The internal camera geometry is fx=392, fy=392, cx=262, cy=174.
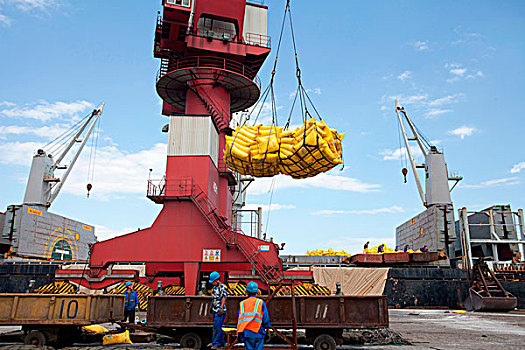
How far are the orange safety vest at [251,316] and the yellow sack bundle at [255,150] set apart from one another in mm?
5055

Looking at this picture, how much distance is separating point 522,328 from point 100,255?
15653mm

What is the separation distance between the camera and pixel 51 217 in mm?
27547

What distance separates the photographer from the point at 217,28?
2177 centimetres

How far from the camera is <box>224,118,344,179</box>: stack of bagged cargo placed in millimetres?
9688

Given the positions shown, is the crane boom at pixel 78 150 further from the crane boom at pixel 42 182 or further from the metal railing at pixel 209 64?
the metal railing at pixel 209 64

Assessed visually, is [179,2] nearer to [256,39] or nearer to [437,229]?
[256,39]

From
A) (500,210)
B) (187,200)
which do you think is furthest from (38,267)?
(500,210)

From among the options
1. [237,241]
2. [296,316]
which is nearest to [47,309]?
[296,316]

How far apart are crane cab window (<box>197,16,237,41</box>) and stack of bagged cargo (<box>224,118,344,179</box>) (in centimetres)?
1202

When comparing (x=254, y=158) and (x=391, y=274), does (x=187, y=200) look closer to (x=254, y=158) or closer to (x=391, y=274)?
(x=254, y=158)

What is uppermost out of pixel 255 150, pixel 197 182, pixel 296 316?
pixel 197 182

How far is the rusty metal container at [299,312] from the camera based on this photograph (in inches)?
323

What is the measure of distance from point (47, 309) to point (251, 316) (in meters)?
5.08

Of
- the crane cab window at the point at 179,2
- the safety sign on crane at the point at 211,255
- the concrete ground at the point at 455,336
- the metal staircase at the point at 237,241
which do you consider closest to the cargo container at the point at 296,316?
the concrete ground at the point at 455,336
